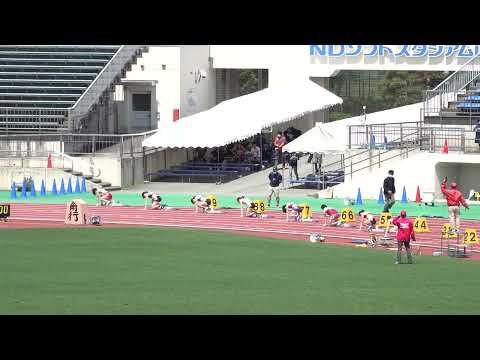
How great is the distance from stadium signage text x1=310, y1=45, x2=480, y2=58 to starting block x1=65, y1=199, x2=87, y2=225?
53.4 ft

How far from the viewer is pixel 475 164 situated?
3700 cm

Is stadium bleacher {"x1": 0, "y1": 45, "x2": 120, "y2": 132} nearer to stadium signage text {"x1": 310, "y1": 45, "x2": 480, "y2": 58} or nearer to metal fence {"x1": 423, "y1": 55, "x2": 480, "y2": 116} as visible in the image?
stadium signage text {"x1": 310, "y1": 45, "x2": 480, "y2": 58}

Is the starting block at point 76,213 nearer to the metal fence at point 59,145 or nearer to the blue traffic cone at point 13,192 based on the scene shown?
the blue traffic cone at point 13,192

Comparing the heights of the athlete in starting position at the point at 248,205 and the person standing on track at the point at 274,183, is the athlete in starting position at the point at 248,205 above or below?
below

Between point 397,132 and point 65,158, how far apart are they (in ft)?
35.3

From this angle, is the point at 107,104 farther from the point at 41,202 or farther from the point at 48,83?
the point at 41,202

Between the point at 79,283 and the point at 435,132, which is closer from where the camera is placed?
the point at 79,283

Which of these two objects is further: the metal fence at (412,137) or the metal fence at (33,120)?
the metal fence at (33,120)

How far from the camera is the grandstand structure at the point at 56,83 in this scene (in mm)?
44188

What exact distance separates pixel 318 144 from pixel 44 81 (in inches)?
501

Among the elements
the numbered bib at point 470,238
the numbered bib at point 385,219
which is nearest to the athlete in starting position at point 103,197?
the numbered bib at point 385,219

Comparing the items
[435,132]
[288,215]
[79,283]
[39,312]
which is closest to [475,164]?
[435,132]

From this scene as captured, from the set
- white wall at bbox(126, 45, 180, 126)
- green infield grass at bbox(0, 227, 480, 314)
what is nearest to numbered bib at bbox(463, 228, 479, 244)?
green infield grass at bbox(0, 227, 480, 314)

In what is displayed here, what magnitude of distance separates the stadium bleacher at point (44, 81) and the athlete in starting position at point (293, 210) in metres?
14.0
